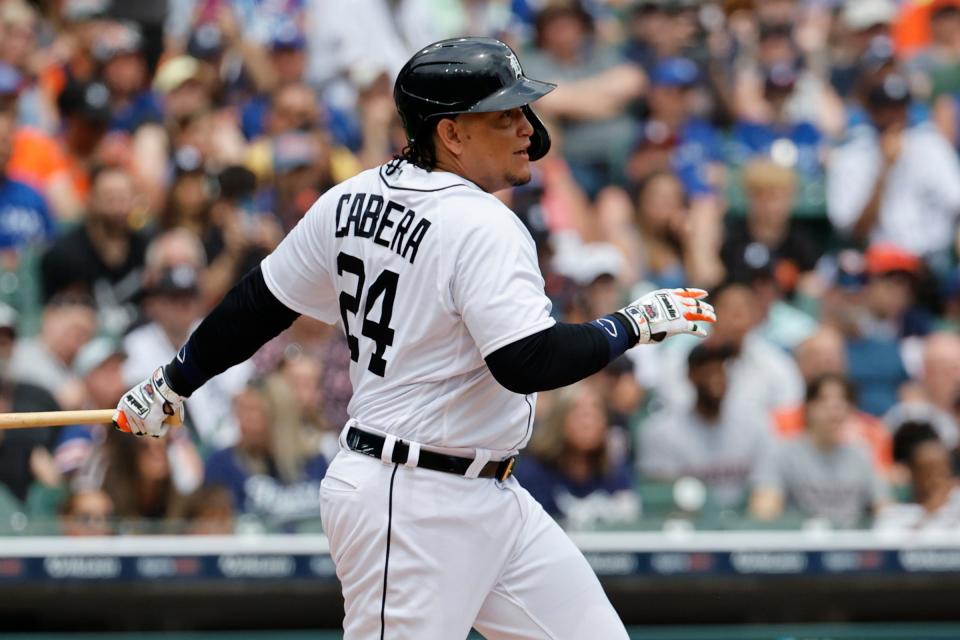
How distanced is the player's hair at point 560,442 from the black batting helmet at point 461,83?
9.88 ft

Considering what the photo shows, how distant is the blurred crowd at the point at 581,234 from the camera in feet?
21.3

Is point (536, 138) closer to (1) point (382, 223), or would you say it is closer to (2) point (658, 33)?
(1) point (382, 223)

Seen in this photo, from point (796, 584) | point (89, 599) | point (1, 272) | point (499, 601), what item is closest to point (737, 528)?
point (796, 584)

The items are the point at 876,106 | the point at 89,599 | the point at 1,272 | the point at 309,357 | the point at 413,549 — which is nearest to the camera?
the point at 413,549

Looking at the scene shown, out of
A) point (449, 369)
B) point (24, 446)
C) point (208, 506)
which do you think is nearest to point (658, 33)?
point (208, 506)

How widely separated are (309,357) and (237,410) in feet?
1.77

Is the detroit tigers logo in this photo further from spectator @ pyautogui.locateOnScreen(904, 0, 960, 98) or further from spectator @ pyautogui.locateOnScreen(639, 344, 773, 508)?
spectator @ pyautogui.locateOnScreen(904, 0, 960, 98)

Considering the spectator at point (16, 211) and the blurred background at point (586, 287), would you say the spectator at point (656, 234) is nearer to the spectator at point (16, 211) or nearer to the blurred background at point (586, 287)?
the blurred background at point (586, 287)

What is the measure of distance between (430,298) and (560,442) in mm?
3096

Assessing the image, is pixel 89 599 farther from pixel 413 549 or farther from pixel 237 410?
pixel 413 549

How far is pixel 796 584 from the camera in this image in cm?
622

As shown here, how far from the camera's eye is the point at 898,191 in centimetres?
891

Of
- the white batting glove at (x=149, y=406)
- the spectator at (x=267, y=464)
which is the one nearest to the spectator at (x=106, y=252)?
A: the spectator at (x=267, y=464)

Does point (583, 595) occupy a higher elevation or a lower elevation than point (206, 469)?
higher
